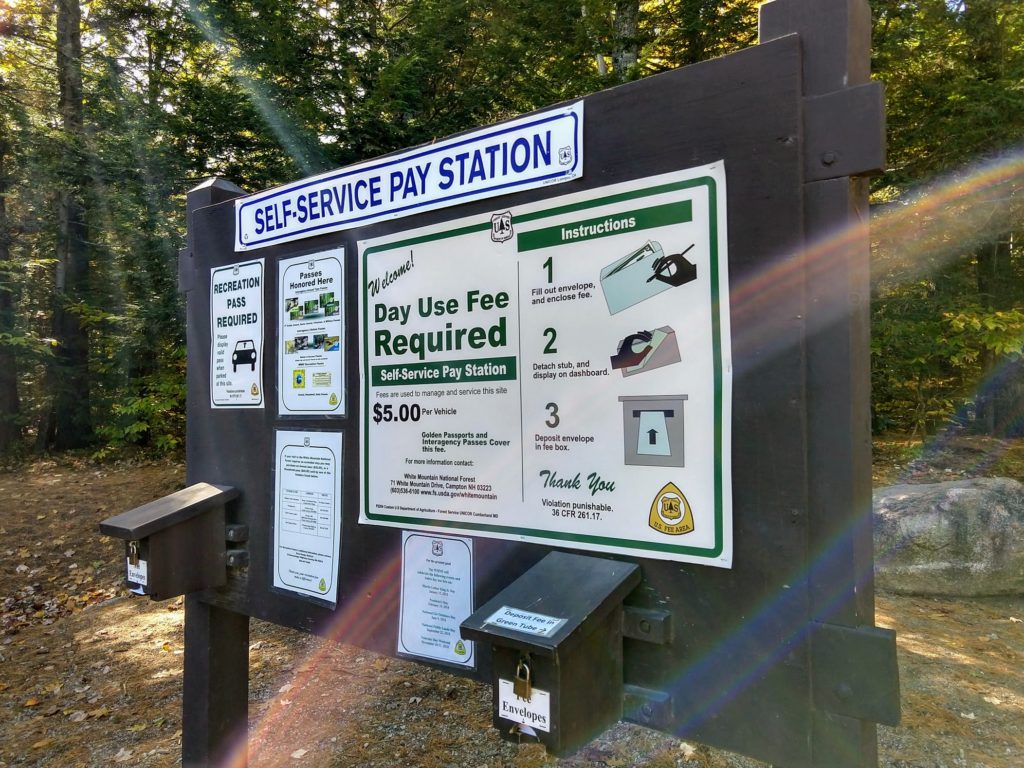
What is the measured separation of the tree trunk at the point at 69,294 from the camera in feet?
41.5

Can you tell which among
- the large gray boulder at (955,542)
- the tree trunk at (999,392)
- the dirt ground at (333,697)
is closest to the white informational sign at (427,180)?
the dirt ground at (333,697)

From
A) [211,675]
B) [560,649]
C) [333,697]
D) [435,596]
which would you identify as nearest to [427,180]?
[435,596]

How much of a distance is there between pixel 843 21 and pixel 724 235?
1.42ft

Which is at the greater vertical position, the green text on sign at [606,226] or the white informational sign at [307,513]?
Result: the green text on sign at [606,226]

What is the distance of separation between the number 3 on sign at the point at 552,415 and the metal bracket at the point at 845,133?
71cm

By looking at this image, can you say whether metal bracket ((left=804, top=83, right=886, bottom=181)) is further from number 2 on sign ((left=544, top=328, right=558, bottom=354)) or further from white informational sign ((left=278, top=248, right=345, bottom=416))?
white informational sign ((left=278, top=248, right=345, bottom=416))

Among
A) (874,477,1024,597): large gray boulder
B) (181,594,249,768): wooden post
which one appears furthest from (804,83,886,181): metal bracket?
(874,477,1024,597): large gray boulder

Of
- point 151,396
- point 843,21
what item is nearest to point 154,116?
point 151,396

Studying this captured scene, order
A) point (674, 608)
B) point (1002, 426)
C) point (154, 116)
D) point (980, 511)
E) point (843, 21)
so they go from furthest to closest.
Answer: point (1002, 426) < point (154, 116) < point (980, 511) < point (674, 608) < point (843, 21)

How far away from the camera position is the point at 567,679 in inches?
53.3

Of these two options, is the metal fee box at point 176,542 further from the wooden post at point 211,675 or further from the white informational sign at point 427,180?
the white informational sign at point 427,180

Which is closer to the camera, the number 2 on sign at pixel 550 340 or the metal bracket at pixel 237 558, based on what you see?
the number 2 on sign at pixel 550 340

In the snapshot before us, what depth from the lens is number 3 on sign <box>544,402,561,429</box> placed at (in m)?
1.62

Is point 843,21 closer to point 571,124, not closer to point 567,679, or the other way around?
point 571,124
